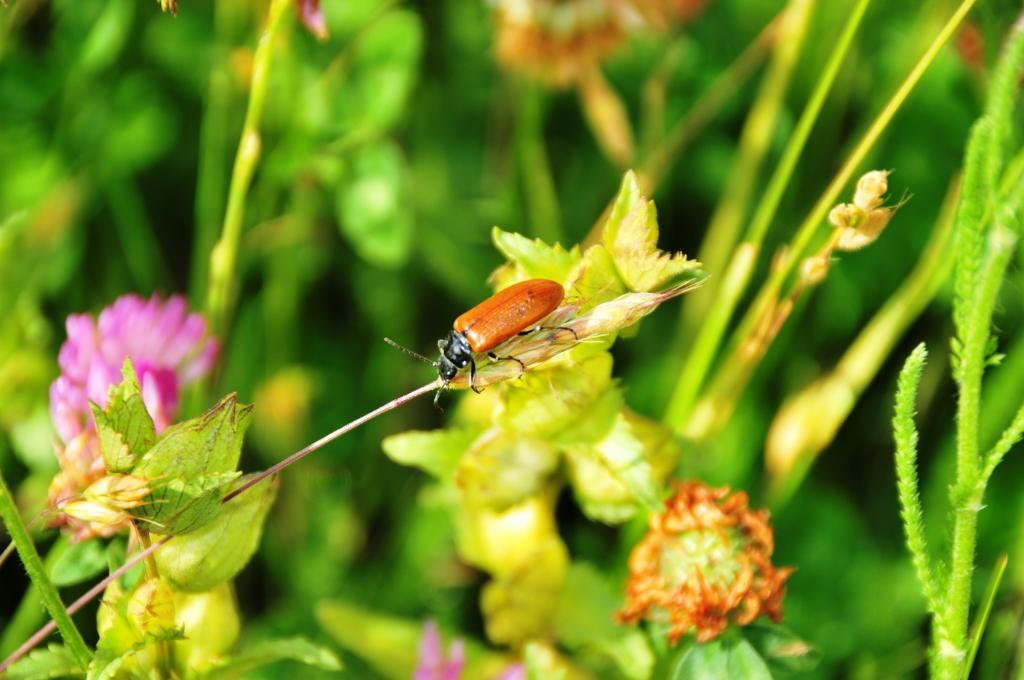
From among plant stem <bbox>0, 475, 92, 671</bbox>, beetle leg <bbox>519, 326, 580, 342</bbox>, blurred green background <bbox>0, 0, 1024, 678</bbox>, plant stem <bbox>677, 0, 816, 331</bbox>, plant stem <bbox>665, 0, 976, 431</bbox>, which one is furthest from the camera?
plant stem <bbox>677, 0, 816, 331</bbox>

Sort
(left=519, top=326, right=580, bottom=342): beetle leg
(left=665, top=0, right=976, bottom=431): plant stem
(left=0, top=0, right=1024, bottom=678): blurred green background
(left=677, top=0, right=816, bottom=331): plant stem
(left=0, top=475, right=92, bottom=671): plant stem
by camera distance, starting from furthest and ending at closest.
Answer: (left=677, top=0, right=816, bottom=331): plant stem
(left=0, top=0, right=1024, bottom=678): blurred green background
(left=665, top=0, right=976, bottom=431): plant stem
(left=519, top=326, right=580, bottom=342): beetle leg
(left=0, top=475, right=92, bottom=671): plant stem

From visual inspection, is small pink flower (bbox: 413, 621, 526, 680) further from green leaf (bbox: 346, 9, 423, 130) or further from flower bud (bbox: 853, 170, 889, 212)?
green leaf (bbox: 346, 9, 423, 130)

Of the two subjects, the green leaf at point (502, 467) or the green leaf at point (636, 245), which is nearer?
the green leaf at point (636, 245)

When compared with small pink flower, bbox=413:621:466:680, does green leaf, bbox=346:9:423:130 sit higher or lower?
higher

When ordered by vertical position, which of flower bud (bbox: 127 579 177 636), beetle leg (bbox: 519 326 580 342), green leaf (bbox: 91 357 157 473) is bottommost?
flower bud (bbox: 127 579 177 636)

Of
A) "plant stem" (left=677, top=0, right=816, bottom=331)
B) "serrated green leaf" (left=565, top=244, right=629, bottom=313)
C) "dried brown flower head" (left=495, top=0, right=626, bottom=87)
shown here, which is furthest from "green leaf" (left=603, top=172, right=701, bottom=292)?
"dried brown flower head" (left=495, top=0, right=626, bottom=87)

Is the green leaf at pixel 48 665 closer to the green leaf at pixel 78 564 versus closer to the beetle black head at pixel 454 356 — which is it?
the green leaf at pixel 78 564

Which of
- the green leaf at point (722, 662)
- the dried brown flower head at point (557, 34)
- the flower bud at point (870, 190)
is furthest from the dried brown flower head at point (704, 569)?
the dried brown flower head at point (557, 34)
